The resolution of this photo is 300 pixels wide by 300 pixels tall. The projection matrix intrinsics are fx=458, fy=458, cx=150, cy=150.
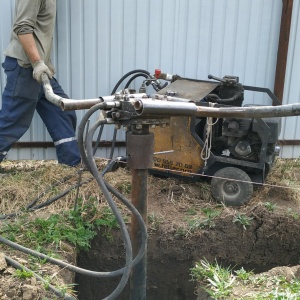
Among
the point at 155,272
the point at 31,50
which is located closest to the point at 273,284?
the point at 155,272

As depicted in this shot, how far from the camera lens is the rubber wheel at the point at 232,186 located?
3.88 meters

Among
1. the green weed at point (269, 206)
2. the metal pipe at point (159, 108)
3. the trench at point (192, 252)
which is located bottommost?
the trench at point (192, 252)

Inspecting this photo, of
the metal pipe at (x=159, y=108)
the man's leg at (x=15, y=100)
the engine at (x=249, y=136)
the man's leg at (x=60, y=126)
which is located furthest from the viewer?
the man's leg at (x=60, y=126)

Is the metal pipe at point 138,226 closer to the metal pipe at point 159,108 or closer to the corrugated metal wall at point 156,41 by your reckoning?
the metal pipe at point 159,108

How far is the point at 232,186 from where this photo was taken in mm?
3914

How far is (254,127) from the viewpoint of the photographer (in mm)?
3715

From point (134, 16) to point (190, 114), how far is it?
279 cm

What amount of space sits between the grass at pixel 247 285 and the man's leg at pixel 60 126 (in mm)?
2051

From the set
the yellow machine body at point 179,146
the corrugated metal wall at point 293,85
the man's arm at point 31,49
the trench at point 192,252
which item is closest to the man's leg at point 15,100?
the man's arm at point 31,49

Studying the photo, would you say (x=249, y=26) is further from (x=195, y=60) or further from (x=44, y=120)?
(x=44, y=120)

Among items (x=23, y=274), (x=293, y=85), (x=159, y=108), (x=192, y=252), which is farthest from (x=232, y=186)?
(x=159, y=108)

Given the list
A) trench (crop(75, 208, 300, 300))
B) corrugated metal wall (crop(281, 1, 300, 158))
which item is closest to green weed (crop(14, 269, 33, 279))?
trench (crop(75, 208, 300, 300))

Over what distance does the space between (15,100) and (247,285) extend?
251 centimetres

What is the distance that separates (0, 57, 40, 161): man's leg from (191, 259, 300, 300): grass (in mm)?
2153
